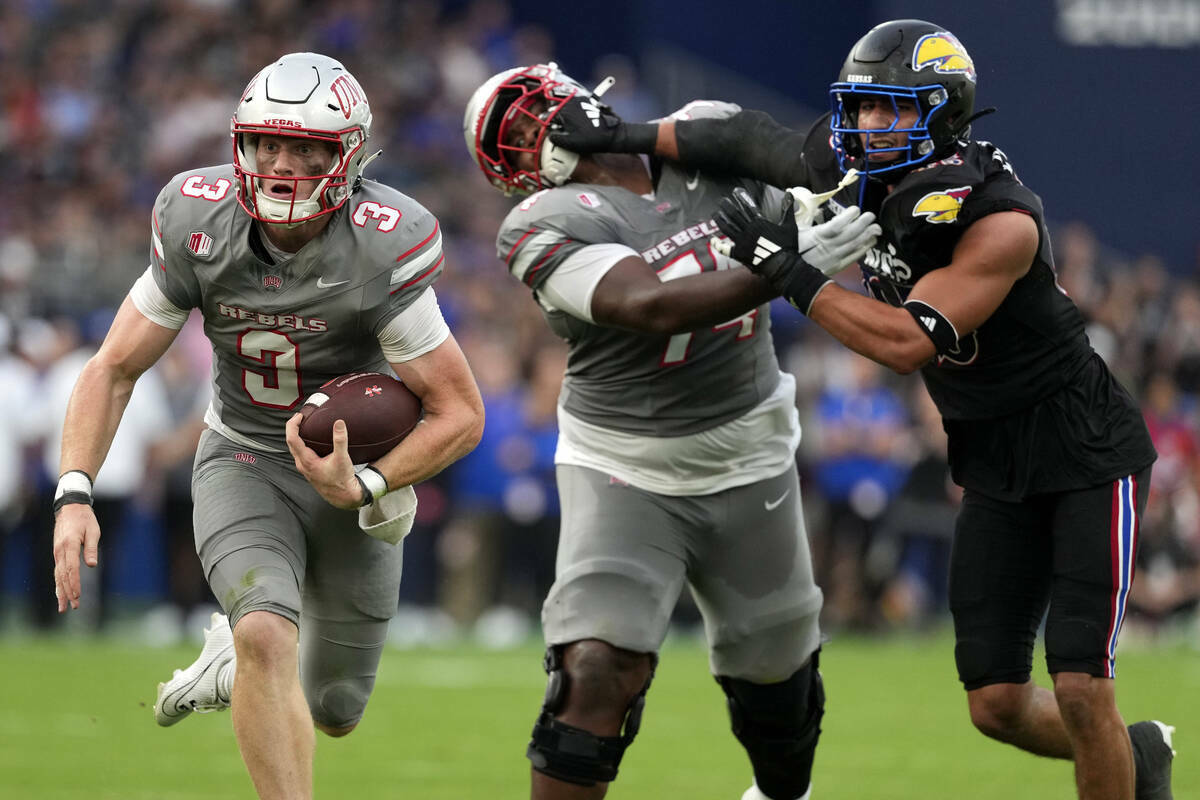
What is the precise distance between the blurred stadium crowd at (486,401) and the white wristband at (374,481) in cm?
648

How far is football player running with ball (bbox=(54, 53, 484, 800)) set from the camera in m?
4.45

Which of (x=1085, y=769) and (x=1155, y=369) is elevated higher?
(x=1085, y=769)

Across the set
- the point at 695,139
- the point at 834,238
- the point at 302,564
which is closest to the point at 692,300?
the point at 834,238

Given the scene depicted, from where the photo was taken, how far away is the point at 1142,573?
11867 mm

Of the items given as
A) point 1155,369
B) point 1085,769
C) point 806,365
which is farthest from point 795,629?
point 1155,369

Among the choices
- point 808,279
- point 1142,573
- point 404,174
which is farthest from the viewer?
point 404,174

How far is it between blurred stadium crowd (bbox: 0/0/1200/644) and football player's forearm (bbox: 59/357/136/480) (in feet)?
20.0

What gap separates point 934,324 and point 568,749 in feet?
4.43

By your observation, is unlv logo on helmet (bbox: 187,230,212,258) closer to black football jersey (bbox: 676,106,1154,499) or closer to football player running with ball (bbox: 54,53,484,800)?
football player running with ball (bbox: 54,53,484,800)

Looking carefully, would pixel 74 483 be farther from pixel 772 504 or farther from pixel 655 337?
pixel 772 504

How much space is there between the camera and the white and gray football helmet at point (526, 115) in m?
4.86

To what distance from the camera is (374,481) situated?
4441 mm

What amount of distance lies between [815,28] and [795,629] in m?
10.7

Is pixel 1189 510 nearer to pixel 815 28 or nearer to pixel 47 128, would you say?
pixel 815 28
